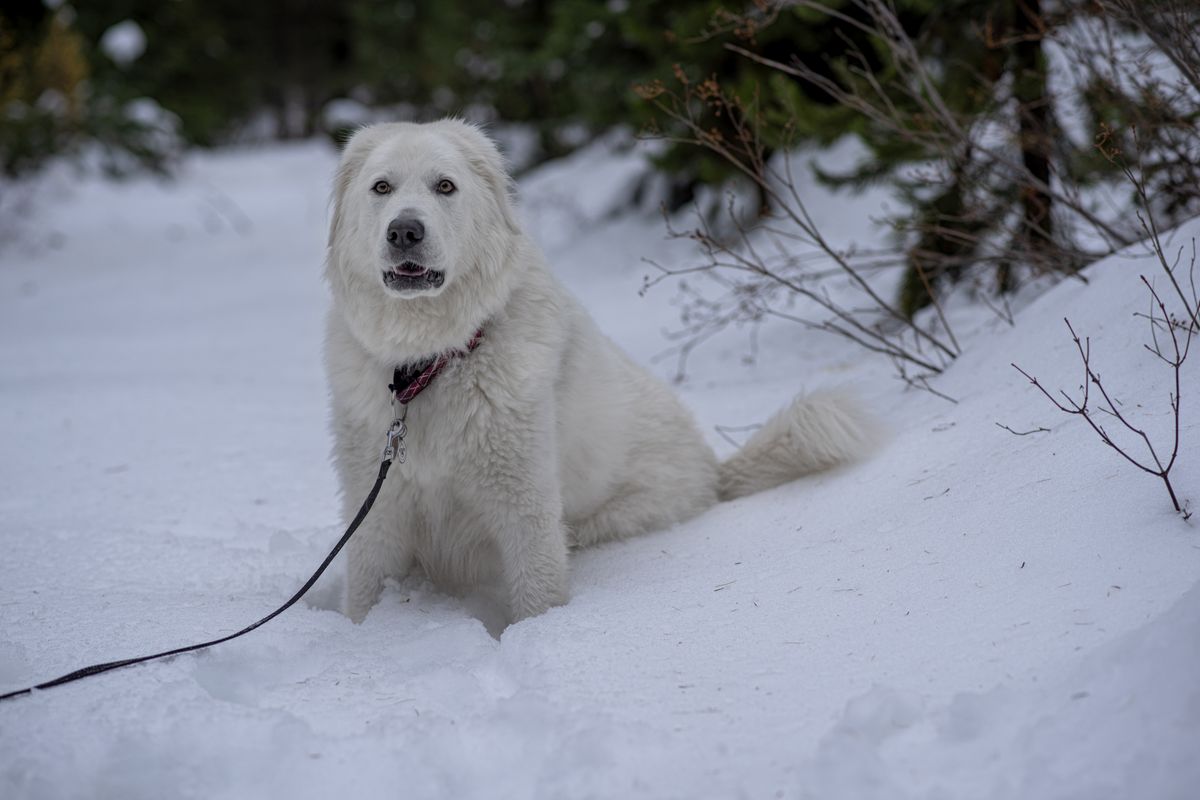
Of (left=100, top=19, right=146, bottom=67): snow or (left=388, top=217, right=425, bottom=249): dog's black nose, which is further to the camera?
(left=100, top=19, right=146, bottom=67): snow

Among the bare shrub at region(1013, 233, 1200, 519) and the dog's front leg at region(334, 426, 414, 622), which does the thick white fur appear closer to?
the dog's front leg at region(334, 426, 414, 622)

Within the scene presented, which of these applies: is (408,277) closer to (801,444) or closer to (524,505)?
(524,505)

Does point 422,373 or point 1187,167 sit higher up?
point 1187,167

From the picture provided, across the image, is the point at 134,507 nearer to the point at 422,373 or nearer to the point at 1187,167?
the point at 422,373

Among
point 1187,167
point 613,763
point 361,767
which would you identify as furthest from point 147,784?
point 1187,167

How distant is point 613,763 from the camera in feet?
6.78

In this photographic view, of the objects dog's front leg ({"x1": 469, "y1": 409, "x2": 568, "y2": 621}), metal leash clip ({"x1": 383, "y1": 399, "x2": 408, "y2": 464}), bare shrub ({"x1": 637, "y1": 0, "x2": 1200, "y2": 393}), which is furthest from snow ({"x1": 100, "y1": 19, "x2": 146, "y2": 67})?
dog's front leg ({"x1": 469, "y1": 409, "x2": 568, "y2": 621})

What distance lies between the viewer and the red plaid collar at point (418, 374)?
3.02m

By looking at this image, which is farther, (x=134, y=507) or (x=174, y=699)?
(x=134, y=507)

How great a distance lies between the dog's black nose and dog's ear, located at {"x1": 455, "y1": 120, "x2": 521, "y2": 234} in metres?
0.43

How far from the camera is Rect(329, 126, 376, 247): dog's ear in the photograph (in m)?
3.25

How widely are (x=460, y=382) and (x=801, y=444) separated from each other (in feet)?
4.68

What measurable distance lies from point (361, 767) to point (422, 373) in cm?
132

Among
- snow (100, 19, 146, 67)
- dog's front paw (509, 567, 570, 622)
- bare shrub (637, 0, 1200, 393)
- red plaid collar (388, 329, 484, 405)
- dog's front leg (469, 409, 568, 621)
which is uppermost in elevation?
snow (100, 19, 146, 67)
